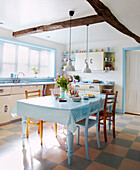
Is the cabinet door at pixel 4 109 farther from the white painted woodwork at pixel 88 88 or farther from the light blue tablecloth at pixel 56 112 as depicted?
the white painted woodwork at pixel 88 88

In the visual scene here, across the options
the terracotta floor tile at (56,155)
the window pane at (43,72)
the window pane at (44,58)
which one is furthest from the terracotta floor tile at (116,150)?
the window pane at (44,58)

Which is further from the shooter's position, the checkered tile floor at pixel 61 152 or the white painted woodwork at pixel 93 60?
the white painted woodwork at pixel 93 60

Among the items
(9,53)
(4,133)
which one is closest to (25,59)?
(9,53)

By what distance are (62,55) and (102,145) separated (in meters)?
4.57

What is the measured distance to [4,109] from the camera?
3.78 m

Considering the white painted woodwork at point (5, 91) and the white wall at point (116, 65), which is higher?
the white wall at point (116, 65)

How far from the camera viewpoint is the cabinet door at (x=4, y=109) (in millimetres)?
3710

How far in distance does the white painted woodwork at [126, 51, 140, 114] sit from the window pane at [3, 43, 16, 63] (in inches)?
150

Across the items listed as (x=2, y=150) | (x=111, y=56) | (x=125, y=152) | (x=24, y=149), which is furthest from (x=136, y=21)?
(x=2, y=150)

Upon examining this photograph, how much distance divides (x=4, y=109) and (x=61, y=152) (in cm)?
203

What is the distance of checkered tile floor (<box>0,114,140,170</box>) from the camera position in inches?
83.1

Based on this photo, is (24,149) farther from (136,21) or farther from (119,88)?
(119,88)

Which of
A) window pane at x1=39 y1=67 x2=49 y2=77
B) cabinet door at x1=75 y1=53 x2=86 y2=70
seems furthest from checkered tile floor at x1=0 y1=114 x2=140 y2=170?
cabinet door at x1=75 y1=53 x2=86 y2=70

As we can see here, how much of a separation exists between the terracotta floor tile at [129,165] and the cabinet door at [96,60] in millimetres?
3629
